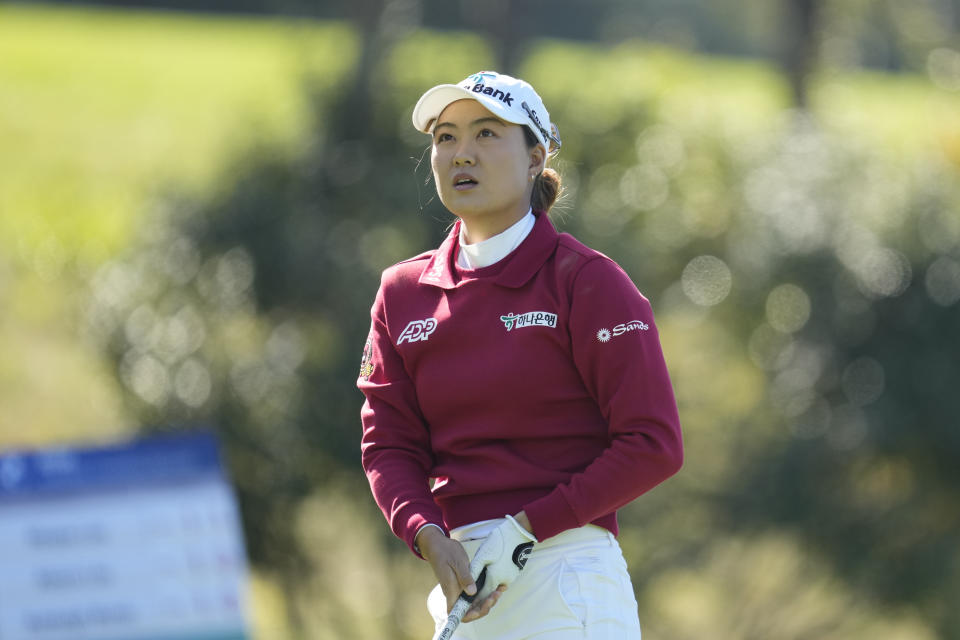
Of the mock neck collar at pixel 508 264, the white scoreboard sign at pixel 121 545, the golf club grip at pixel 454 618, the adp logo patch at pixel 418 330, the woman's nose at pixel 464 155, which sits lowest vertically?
the white scoreboard sign at pixel 121 545

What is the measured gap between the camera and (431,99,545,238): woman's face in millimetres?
2570

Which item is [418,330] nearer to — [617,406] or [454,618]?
[617,406]

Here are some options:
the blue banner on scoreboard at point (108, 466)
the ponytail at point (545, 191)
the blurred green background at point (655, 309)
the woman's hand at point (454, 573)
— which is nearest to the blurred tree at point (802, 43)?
the blurred green background at point (655, 309)

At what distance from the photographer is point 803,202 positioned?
34.6ft

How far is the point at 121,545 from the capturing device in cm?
591

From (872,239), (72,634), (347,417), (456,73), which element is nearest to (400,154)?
(456,73)

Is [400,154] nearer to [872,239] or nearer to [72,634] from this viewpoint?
[872,239]

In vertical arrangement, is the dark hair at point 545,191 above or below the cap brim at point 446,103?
below

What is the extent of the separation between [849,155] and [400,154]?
152 inches

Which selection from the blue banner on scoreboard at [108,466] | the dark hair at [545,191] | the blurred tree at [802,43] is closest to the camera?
the dark hair at [545,191]

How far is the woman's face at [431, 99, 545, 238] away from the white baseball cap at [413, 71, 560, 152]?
1.1 inches

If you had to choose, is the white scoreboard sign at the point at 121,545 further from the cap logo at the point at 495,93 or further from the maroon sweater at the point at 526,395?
the cap logo at the point at 495,93

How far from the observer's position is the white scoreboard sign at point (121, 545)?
567 cm

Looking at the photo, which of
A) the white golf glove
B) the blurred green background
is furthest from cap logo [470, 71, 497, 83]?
the blurred green background
